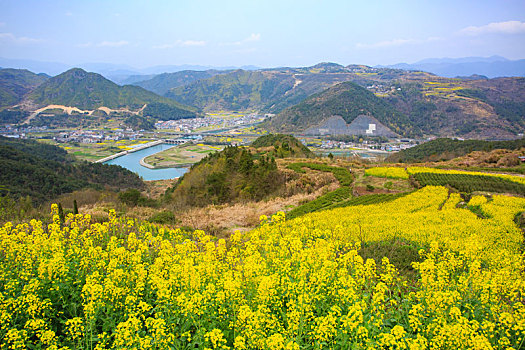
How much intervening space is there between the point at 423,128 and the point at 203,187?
416ft

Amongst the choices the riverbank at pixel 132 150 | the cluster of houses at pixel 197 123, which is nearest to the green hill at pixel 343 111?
the cluster of houses at pixel 197 123

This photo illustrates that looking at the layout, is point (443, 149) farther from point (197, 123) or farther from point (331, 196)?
point (197, 123)

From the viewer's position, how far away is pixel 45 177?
145 feet

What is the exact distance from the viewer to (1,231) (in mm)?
7559

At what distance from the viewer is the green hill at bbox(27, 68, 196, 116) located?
17588 centimetres

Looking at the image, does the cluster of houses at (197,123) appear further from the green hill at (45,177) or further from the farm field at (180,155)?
the green hill at (45,177)

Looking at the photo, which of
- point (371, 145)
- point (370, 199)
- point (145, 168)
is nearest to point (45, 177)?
point (145, 168)

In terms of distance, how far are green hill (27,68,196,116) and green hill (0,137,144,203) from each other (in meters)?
135

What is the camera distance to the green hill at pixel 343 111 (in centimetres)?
13438

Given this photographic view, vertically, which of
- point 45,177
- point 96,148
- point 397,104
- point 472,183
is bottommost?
point 96,148

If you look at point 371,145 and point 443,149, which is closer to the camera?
point 443,149

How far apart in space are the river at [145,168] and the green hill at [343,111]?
6162 centimetres

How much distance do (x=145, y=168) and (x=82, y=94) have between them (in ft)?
422

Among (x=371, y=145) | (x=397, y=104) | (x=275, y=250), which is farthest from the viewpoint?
(x=397, y=104)
